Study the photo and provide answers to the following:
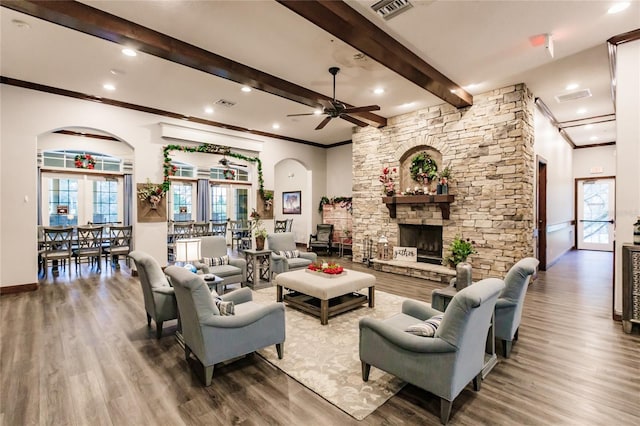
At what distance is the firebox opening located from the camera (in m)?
6.94

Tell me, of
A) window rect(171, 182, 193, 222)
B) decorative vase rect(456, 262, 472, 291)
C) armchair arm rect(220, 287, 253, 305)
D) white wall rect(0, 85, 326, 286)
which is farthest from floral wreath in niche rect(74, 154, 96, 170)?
decorative vase rect(456, 262, 472, 291)

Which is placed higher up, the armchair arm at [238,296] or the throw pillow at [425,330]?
the throw pillow at [425,330]

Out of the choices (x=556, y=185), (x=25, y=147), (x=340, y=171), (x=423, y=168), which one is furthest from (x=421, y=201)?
(x=25, y=147)

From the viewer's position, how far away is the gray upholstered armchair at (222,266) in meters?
5.13

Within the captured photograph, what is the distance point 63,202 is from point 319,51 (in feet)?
29.9

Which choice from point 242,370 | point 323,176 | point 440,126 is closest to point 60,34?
point 242,370

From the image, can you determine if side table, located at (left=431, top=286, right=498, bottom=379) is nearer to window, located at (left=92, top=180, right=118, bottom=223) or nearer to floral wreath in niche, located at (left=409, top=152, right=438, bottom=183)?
floral wreath in niche, located at (left=409, top=152, right=438, bottom=183)

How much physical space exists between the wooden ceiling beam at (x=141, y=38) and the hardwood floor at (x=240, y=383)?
344 centimetres

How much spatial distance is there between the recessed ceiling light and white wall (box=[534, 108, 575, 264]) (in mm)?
2999

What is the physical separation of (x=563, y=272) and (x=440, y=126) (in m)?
4.23

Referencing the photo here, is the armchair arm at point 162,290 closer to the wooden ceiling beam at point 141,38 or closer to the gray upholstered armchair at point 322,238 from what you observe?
the wooden ceiling beam at point 141,38

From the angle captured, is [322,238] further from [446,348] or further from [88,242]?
[446,348]

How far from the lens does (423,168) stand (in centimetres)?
681

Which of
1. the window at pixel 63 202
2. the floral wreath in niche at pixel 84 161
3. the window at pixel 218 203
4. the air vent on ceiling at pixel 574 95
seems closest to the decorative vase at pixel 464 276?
the air vent on ceiling at pixel 574 95
